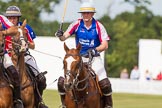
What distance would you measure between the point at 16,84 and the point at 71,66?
1.23 m

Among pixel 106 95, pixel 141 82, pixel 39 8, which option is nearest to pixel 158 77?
pixel 141 82

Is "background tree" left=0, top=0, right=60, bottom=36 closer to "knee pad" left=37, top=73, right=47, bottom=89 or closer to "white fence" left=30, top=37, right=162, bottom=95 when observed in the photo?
"white fence" left=30, top=37, right=162, bottom=95

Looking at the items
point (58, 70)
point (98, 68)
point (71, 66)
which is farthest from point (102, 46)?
point (58, 70)

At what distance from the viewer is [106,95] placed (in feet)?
51.8

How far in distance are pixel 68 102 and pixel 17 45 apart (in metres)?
1.72

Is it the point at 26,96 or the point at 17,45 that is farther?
the point at 26,96

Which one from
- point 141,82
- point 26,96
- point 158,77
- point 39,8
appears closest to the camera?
point 26,96

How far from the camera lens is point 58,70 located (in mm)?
41062

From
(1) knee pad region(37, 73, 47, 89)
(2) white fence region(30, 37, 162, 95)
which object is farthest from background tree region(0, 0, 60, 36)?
(1) knee pad region(37, 73, 47, 89)

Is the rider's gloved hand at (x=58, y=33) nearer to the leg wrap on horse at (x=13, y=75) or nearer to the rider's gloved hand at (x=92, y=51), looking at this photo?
the rider's gloved hand at (x=92, y=51)

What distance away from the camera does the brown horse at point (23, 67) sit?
47.0 ft

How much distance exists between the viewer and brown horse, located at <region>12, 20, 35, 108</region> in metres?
14.3

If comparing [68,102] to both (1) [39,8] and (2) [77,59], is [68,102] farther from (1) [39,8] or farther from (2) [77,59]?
(1) [39,8]

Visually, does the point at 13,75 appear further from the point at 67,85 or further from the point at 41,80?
the point at 41,80
